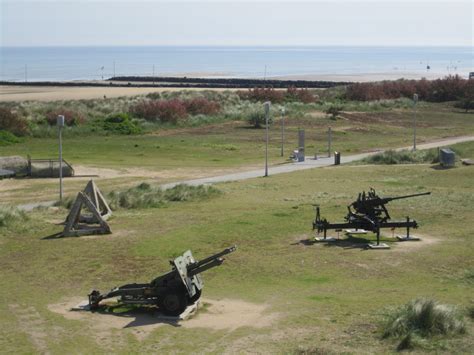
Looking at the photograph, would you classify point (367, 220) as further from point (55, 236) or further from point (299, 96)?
point (299, 96)

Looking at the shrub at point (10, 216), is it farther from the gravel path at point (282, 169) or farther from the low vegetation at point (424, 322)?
the low vegetation at point (424, 322)

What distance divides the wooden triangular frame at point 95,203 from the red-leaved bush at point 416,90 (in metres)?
61.0

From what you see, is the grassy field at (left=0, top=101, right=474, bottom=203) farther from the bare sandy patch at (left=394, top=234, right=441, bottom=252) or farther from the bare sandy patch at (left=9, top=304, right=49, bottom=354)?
the bare sandy patch at (left=9, top=304, right=49, bottom=354)

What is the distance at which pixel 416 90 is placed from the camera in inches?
3467

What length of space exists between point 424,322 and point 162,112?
47227 millimetres

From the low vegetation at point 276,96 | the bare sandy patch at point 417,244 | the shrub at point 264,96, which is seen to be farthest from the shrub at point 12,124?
the bare sandy patch at point 417,244

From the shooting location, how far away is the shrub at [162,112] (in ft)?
198

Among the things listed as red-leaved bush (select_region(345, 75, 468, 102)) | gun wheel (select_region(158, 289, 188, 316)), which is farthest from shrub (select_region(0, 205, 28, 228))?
red-leaved bush (select_region(345, 75, 468, 102))

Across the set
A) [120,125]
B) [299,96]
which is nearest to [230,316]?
A: [120,125]

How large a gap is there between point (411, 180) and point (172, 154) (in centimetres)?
1475

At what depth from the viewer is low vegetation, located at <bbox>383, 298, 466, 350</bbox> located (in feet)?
47.6

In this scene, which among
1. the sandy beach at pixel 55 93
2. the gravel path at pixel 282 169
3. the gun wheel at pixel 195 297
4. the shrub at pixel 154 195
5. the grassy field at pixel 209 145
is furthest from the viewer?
the sandy beach at pixel 55 93

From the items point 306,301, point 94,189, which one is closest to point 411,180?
point 94,189

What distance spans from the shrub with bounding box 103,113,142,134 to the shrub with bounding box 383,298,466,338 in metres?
41.4
